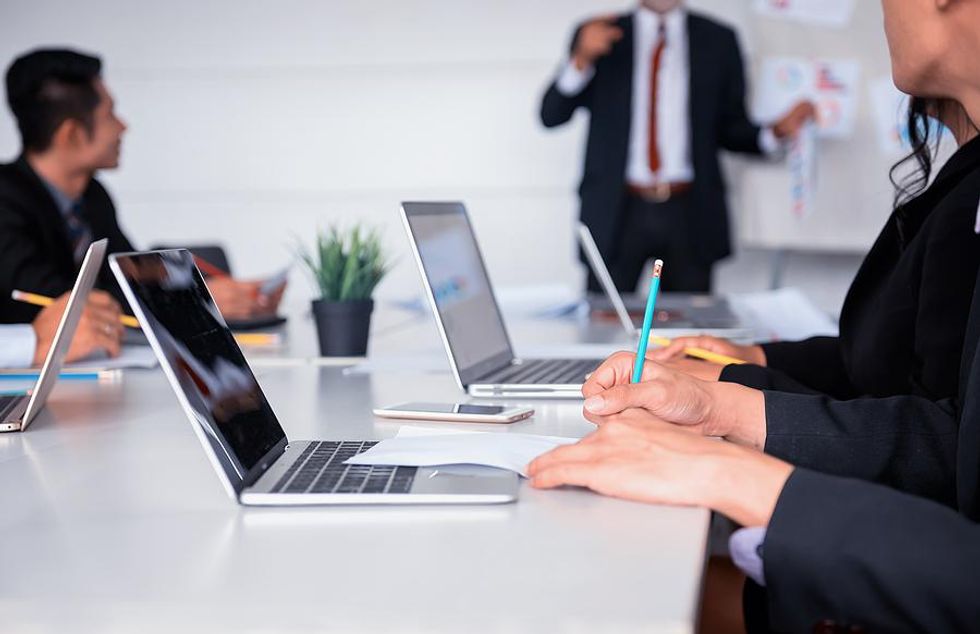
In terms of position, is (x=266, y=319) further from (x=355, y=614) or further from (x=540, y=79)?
(x=540, y=79)

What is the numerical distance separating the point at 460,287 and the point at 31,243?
1.28 m

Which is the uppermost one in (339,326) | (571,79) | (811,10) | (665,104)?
(811,10)

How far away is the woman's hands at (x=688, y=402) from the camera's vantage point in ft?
3.72

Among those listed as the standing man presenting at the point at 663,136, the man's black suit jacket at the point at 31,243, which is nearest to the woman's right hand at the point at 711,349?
the man's black suit jacket at the point at 31,243

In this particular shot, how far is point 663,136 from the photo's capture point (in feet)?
14.3

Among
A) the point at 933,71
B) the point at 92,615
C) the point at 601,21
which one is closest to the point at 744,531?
the point at 92,615

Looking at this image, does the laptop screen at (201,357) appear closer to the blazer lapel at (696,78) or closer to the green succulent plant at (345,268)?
the green succulent plant at (345,268)

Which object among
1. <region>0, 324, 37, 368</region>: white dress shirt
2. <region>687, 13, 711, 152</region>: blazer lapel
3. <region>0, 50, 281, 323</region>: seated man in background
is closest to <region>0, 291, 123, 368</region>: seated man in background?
<region>0, 324, 37, 368</region>: white dress shirt

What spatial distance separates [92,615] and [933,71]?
100 cm

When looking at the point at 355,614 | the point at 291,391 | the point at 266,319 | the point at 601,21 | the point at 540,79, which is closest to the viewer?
the point at 355,614

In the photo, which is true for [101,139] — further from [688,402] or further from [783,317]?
[688,402]

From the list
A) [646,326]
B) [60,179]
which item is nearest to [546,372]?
[646,326]

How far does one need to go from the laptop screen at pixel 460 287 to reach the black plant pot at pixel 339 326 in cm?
26

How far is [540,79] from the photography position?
5184 millimetres
